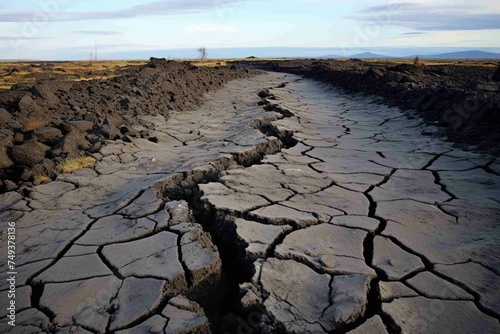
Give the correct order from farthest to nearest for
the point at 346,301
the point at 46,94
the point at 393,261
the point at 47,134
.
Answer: the point at 46,94 < the point at 47,134 < the point at 393,261 < the point at 346,301

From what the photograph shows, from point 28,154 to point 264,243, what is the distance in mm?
3222

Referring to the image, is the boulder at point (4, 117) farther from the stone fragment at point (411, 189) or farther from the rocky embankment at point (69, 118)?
the stone fragment at point (411, 189)

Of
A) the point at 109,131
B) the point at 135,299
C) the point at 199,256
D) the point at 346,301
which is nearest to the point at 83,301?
the point at 135,299

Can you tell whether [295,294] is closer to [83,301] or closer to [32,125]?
[83,301]

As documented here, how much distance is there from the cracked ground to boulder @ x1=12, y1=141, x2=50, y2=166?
507mm

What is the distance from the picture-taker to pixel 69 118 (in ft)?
19.4

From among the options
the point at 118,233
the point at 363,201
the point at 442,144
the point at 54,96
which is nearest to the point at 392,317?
the point at 363,201

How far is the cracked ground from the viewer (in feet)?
6.64

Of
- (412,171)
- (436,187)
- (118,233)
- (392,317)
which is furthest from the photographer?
(412,171)

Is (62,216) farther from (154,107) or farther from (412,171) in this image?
(154,107)

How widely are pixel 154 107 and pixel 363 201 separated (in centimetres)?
536

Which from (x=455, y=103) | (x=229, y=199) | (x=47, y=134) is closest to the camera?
(x=229, y=199)

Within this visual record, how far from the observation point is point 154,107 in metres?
7.67

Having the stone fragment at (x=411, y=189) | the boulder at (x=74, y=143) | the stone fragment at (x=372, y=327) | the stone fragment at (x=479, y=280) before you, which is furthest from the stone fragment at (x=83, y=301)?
the boulder at (x=74, y=143)
